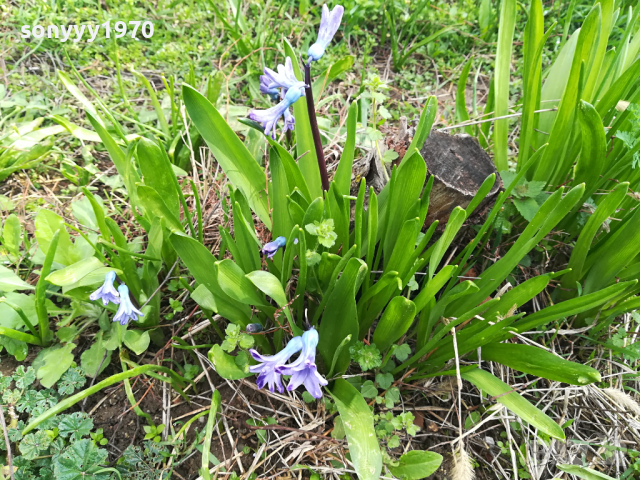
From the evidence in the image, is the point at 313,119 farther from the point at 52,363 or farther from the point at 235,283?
the point at 52,363

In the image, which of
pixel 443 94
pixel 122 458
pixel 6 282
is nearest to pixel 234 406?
pixel 122 458

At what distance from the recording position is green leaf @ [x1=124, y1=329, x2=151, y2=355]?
1.57m

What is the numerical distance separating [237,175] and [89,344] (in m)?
0.97

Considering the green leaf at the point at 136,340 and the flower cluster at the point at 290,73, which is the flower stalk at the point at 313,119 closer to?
the flower cluster at the point at 290,73

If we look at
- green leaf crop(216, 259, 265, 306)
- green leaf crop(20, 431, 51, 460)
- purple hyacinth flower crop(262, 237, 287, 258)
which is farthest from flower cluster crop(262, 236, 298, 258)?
green leaf crop(20, 431, 51, 460)

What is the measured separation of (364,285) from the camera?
151cm

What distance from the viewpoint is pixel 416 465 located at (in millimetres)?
1318

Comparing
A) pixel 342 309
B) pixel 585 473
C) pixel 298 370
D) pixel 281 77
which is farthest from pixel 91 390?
pixel 585 473

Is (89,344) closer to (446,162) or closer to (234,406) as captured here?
(234,406)

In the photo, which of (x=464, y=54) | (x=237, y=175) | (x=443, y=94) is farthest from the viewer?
(x=464, y=54)

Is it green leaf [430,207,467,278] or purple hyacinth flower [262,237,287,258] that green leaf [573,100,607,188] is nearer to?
green leaf [430,207,467,278]

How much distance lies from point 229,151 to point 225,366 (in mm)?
755

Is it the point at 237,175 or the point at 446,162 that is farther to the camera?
the point at 446,162

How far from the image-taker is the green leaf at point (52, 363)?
156 cm
